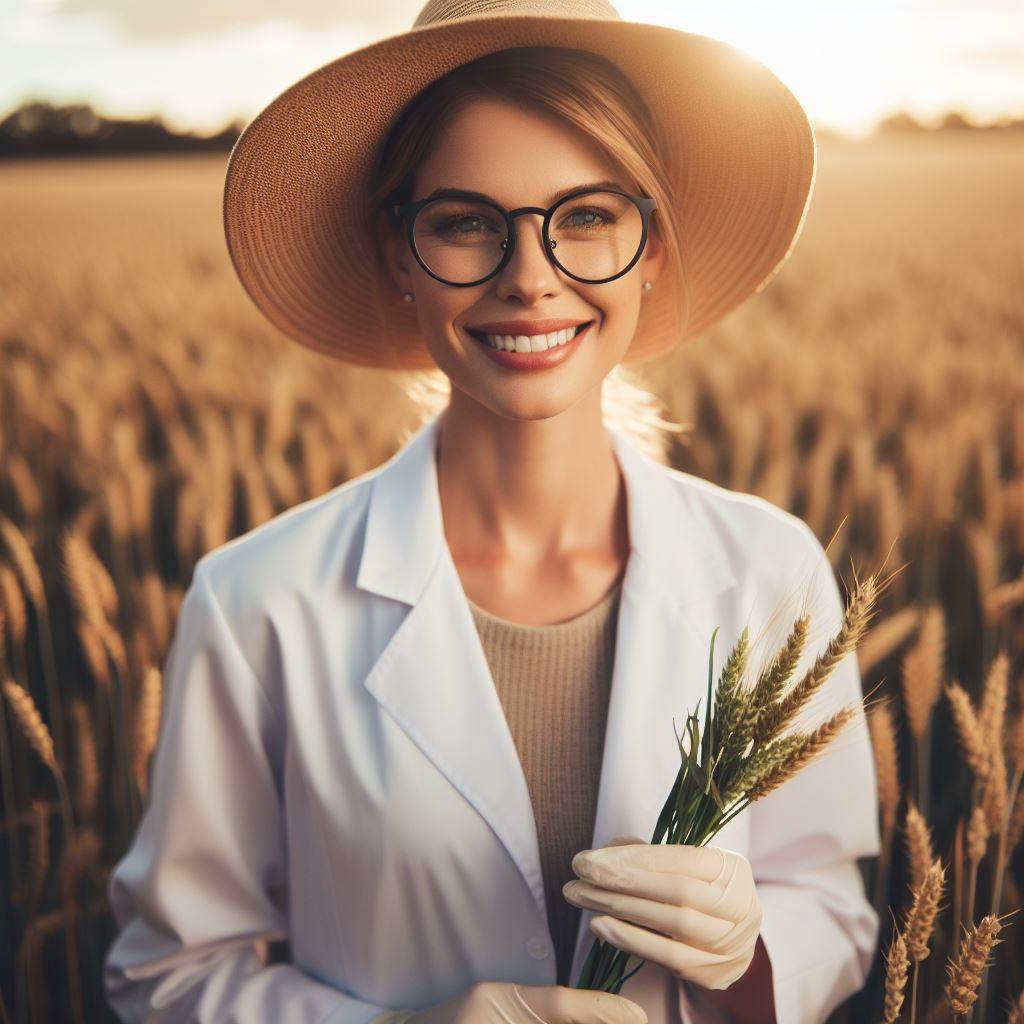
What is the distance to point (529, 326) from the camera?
1230 millimetres

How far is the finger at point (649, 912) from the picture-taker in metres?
1.05

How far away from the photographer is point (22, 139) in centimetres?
3028

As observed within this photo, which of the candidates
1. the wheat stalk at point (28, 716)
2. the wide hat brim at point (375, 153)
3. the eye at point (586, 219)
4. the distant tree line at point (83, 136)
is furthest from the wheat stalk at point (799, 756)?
the distant tree line at point (83, 136)

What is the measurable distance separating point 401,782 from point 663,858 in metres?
0.38

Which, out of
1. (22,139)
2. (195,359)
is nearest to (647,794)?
(195,359)

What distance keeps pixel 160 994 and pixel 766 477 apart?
2203 mm

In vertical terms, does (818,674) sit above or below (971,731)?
above

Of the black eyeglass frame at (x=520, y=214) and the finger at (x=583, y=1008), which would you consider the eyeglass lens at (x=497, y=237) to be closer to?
the black eyeglass frame at (x=520, y=214)

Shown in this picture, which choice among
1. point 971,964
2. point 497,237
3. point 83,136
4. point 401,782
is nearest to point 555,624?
point 401,782

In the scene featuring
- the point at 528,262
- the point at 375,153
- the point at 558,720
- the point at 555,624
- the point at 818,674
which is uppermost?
the point at 375,153

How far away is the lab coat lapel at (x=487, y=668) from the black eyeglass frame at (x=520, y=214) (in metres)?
0.36

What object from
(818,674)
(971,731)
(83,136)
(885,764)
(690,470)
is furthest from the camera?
(83,136)

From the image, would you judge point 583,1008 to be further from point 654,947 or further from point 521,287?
point 521,287

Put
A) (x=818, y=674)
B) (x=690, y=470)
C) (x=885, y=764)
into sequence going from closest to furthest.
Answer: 1. (x=818, y=674)
2. (x=885, y=764)
3. (x=690, y=470)
